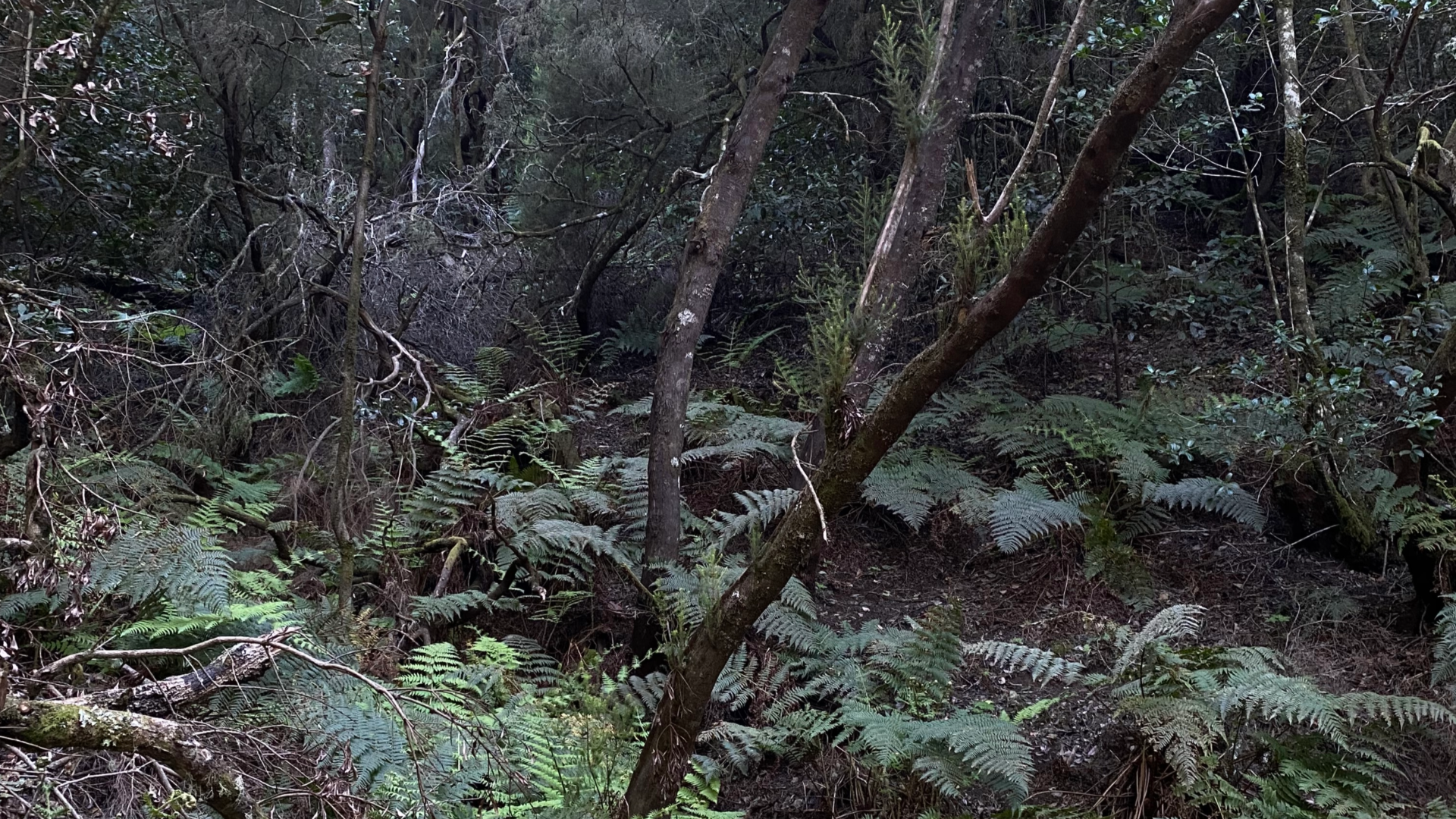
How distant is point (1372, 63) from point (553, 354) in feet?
24.4

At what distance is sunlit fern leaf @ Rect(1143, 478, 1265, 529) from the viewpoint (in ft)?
17.7

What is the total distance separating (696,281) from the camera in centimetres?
502

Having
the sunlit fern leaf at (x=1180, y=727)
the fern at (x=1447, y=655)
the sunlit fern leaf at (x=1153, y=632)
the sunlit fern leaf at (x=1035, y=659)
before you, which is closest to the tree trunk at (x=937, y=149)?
the sunlit fern leaf at (x=1035, y=659)

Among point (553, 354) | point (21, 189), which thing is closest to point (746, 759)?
point (553, 354)

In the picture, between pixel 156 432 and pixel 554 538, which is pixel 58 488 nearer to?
pixel 156 432

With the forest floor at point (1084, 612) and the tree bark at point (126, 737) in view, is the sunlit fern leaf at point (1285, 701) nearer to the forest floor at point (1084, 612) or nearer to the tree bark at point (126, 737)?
the forest floor at point (1084, 612)

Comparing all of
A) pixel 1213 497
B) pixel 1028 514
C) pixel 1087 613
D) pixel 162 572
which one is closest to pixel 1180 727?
pixel 1087 613

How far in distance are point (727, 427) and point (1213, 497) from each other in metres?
3.17

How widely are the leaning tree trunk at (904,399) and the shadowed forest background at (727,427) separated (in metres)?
0.02

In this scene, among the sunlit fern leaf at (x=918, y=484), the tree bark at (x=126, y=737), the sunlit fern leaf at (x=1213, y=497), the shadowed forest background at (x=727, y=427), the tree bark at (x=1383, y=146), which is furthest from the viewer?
the sunlit fern leaf at (x=918, y=484)

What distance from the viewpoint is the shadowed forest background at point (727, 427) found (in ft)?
9.24

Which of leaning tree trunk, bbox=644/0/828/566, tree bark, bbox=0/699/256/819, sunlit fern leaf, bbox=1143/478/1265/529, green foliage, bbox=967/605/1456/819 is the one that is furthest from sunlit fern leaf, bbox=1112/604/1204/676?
tree bark, bbox=0/699/256/819

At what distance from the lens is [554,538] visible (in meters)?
5.07

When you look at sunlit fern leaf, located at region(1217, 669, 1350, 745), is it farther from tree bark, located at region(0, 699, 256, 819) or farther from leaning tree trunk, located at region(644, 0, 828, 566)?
tree bark, located at region(0, 699, 256, 819)
